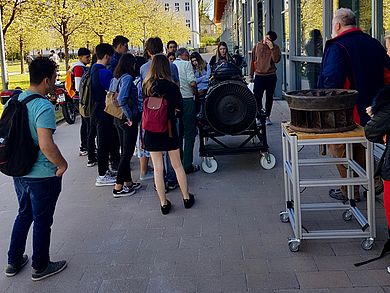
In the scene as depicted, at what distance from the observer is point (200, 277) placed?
12.6ft

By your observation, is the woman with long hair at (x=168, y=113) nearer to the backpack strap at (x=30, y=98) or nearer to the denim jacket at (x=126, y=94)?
the denim jacket at (x=126, y=94)

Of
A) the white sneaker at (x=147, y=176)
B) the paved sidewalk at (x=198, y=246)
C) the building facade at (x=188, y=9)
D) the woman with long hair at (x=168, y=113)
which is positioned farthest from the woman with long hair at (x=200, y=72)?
the building facade at (x=188, y=9)

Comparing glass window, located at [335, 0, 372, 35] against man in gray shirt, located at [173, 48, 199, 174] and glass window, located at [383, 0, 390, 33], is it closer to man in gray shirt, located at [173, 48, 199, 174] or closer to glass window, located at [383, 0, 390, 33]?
glass window, located at [383, 0, 390, 33]

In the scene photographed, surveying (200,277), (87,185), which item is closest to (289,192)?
(200,277)

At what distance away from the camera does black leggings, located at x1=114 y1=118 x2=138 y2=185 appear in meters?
6.16

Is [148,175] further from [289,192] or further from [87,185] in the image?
[289,192]

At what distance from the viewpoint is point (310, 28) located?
1119cm

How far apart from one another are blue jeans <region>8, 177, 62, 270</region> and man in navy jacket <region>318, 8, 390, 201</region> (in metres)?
2.72

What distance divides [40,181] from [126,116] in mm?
2250

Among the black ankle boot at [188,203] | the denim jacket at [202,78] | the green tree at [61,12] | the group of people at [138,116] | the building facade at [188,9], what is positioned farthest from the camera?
the building facade at [188,9]

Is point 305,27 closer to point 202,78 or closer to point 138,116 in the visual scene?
point 202,78

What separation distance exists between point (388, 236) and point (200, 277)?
68.1 inches

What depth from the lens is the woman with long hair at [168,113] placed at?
208 inches

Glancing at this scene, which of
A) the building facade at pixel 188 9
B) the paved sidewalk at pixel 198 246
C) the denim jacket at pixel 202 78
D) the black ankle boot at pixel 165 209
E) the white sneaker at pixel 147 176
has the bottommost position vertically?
the paved sidewalk at pixel 198 246
